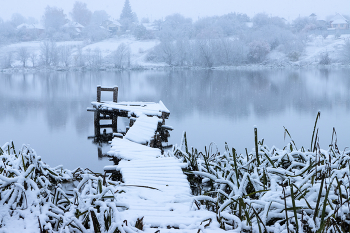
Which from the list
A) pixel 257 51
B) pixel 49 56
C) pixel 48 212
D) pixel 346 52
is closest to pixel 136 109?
pixel 48 212

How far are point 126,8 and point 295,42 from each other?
52022 mm

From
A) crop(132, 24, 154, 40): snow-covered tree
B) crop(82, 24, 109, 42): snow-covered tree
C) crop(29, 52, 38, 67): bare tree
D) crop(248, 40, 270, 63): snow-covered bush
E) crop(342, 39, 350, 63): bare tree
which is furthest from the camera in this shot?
crop(82, 24, 109, 42): snow-covered tree

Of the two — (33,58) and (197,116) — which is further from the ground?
(33,58)

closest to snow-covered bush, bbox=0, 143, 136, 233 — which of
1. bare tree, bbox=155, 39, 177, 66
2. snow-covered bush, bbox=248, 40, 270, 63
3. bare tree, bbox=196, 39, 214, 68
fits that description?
bare tree, bbox=196, 39, 214, 68

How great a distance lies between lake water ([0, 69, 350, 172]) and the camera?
11164 mm

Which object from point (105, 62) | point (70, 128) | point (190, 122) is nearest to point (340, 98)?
point (190, 122)

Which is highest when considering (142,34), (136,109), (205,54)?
(142,34)

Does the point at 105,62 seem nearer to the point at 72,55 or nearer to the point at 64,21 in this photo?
the point at 72,55

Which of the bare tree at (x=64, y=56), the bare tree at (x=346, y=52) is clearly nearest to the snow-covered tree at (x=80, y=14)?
the bare tree at (x=64, y=56)

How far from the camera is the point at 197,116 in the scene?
51.0ft

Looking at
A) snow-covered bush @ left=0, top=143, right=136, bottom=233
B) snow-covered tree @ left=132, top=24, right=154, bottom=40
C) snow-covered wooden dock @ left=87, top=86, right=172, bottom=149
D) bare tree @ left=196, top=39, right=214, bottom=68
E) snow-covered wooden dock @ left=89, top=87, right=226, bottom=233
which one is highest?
snow-covered tree @ left=132, top=24, right=154, bottom=40

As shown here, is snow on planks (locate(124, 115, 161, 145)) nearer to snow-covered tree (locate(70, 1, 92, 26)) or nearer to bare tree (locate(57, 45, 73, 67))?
bare tree (locate(57, 45, 73, 67))

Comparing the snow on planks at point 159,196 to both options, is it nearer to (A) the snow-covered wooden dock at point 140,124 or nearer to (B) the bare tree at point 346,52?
(A) the snow-covered wooden dock at point 140,124

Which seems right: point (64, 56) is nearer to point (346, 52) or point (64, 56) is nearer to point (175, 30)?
point (175, 30)
